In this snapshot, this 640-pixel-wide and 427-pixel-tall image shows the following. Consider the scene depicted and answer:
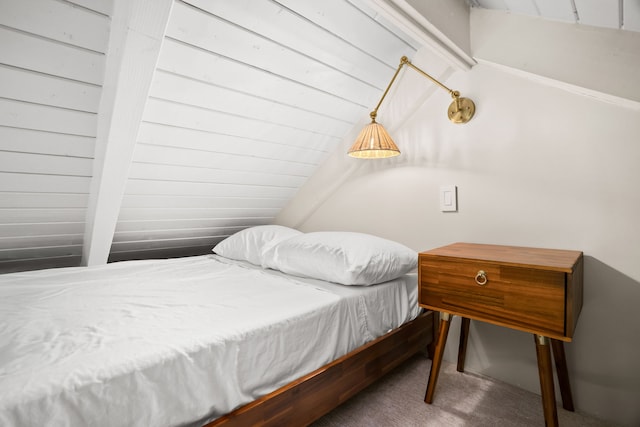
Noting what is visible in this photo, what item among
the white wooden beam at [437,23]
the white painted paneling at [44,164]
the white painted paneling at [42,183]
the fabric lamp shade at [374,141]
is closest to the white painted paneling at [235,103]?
the fabric lamp shade at [374,141]

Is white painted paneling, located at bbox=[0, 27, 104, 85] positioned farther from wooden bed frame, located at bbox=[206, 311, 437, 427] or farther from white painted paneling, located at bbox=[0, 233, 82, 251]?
wooden bed frame, located at bbox=[206, 311, 437, 427]

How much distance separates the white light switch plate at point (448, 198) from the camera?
65.2 inches

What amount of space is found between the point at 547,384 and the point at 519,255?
42 cm

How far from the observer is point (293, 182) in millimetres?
2307

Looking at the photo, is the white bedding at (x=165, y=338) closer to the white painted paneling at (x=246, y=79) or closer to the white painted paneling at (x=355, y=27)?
the white painted paneling at (x=246, y=79)

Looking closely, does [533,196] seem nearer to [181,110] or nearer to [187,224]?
[181,110]

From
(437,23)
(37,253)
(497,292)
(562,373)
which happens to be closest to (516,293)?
(497,292)

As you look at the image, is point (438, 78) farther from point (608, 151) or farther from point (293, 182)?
point (293, 182)

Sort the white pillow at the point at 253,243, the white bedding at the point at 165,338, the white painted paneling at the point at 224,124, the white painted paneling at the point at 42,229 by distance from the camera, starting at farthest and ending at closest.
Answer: the white pillow at the point at 253,243, the white painted paneling at the point at 42,229, the white painted paneling at the point at 224,124, the white bedding at the point at 165,338

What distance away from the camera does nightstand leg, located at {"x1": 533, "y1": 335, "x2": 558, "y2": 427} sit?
1.03m

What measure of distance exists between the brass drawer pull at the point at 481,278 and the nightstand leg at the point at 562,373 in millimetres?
463

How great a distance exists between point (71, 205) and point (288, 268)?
114 cm

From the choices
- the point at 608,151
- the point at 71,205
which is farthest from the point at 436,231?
the point at 71,205

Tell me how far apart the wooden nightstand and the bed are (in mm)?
237
